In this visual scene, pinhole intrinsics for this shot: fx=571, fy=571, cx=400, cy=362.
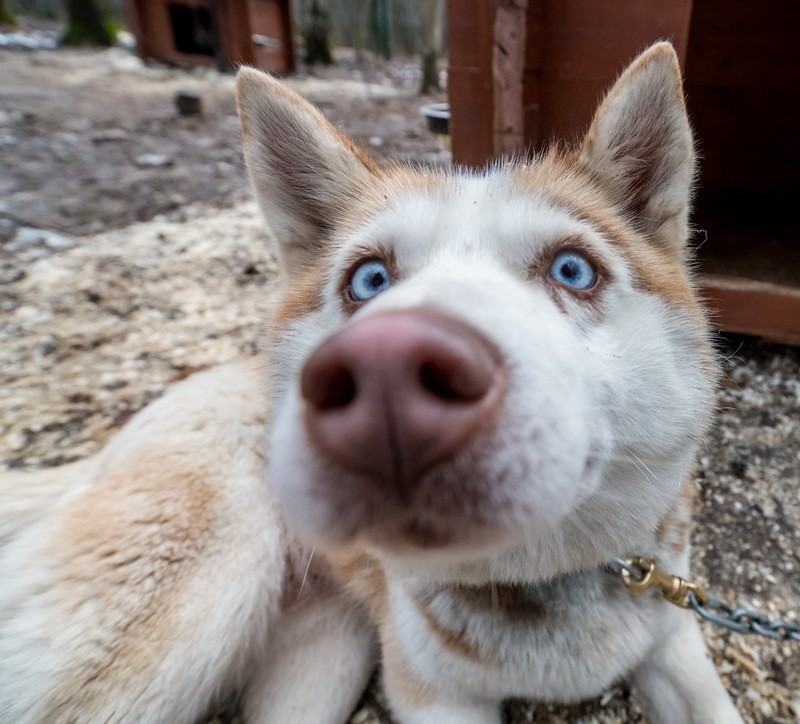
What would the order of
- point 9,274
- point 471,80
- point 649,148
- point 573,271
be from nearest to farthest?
point 573,271 → point 649,148 → point 471,80 → point 9,274

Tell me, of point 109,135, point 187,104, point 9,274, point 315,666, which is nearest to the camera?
point 315,666

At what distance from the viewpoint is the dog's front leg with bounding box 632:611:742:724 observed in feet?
4.99

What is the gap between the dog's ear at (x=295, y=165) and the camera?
153cm

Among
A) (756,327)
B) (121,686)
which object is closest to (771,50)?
(756,327)

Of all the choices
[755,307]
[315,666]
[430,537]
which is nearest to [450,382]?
[430,537]

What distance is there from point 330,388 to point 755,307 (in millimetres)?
2559

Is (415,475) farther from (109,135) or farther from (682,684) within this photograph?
(109,135)

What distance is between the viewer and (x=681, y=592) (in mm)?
1446

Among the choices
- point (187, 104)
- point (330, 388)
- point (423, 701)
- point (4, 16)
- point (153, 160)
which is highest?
point (4, 16)

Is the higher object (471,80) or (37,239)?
(471,80)

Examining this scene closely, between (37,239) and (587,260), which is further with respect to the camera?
(37,239)

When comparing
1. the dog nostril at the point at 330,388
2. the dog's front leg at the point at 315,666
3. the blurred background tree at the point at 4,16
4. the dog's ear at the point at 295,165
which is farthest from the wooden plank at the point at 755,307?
the blurred background tree at the point at 4,16

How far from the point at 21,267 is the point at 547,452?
4278 millimetres

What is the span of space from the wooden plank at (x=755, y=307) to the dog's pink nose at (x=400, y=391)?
224cm
